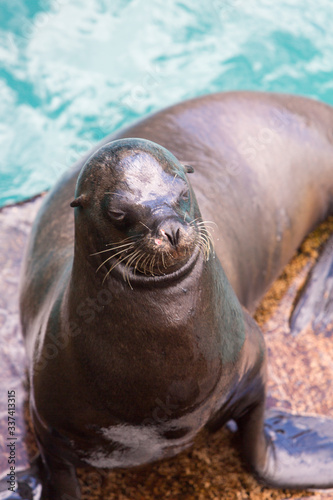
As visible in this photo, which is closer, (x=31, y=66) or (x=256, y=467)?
(x=256, y=467)

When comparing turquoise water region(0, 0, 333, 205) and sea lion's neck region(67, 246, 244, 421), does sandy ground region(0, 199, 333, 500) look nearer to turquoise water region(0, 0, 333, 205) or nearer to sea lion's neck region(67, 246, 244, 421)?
sea lion's neck region(67, 246, 244, 421)

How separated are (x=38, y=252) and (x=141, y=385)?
62.5 inches

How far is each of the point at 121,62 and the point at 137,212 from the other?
26.2 ft

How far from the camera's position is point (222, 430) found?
4086 mm

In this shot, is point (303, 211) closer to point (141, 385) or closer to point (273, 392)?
point (273, 392)

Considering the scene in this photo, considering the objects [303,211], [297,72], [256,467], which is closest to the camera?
[256,467]

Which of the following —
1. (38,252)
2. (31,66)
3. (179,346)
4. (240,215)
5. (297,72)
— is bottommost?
(31,66)

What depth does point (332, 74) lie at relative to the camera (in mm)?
10656

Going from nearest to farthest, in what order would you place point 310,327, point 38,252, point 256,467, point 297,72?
point 256,467, point 38,252, point 310,327, point 297,72

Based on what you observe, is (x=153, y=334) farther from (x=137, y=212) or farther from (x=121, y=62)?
(x=121, y=62)

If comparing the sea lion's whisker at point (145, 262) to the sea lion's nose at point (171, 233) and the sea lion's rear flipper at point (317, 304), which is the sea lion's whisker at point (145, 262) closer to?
the sea lion's nose at point (171, 233)

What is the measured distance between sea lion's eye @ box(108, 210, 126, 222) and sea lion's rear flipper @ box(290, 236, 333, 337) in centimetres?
258

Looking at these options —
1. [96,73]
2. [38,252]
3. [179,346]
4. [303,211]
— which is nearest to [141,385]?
[179,346]

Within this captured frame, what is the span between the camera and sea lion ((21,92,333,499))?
2678 mm
